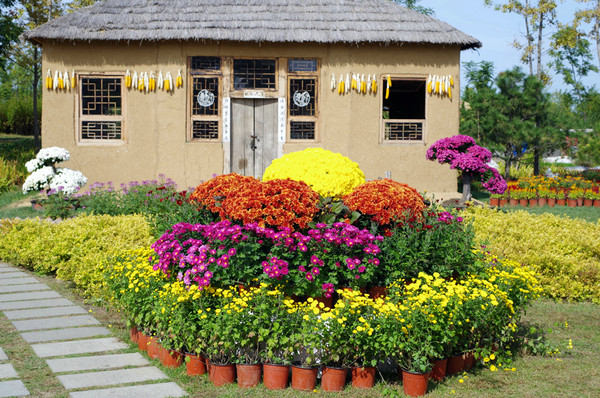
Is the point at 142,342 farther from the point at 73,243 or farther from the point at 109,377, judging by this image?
the point at 73,243

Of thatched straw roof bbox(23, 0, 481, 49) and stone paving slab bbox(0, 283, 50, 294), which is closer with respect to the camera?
stone paving slab bbox(0, 283, 50, 294)

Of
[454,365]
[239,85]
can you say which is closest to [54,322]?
[454,365]

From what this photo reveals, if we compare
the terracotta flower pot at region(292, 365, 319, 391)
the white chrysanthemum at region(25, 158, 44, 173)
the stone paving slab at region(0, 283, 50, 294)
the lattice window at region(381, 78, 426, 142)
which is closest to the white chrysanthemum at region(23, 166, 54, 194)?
the white chrysanthemum at region(25, 158, 44, 173)

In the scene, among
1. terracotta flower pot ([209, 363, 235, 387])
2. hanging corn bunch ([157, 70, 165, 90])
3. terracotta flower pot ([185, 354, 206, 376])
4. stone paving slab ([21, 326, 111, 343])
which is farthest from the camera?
hanging corn bunch ([157, 70, 165, 90])

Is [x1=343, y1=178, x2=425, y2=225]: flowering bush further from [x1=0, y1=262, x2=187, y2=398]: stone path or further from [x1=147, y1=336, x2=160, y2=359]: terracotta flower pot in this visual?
[x1=0, y1=262, x2=187, y2=398]: stone path

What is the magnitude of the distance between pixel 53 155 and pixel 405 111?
9225mm

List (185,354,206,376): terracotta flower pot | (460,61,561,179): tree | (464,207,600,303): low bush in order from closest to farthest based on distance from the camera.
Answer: (185,354,206,376): terracotta flower pot
(464,207,600,303): low bush
(460,61,561,179): tree

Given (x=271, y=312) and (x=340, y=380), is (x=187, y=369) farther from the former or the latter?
(x=340, y=380)

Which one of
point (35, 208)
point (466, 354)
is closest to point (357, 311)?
point (466, 354)

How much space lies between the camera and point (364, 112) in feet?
44.8

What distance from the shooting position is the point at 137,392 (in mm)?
4457

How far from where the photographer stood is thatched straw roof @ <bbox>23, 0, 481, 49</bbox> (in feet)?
42.4

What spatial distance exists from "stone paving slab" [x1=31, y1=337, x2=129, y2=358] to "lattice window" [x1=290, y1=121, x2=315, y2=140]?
338 inches

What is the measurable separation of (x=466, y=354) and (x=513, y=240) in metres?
3.51
